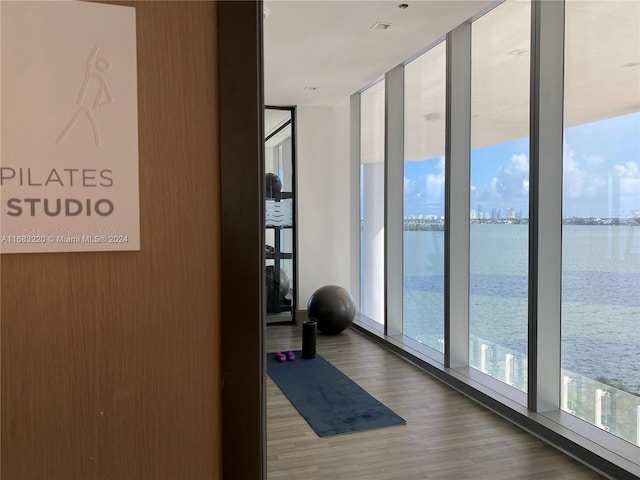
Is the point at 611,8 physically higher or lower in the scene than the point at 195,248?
higher

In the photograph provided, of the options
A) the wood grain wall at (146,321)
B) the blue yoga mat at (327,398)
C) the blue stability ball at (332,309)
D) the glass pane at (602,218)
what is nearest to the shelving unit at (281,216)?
the blue stability ball at (332,309)

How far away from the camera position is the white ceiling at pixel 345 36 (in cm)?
381

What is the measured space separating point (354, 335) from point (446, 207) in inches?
98.2

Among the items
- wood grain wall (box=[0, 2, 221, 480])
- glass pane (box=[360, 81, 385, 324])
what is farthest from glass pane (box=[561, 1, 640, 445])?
glass pane (box=[360, 81, 385, 324])

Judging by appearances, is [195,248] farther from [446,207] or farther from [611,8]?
[446,207]

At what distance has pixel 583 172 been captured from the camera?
3.41 meters

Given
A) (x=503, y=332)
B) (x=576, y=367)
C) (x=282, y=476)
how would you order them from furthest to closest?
1. (x=503, y=332)
2. (x=576, y=367)
3. (x=282, y=476)

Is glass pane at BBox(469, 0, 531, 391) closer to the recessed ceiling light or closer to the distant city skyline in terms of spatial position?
the distant city skyline

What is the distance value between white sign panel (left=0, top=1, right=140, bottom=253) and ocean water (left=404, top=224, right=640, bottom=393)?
9.56ft

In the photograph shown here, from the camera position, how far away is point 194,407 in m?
1.33

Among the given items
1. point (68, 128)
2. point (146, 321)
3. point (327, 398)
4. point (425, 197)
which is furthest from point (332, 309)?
point (68, 128)

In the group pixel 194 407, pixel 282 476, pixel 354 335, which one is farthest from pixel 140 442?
pixel 354 335

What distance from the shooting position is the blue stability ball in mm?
6359

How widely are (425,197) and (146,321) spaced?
4481mm
